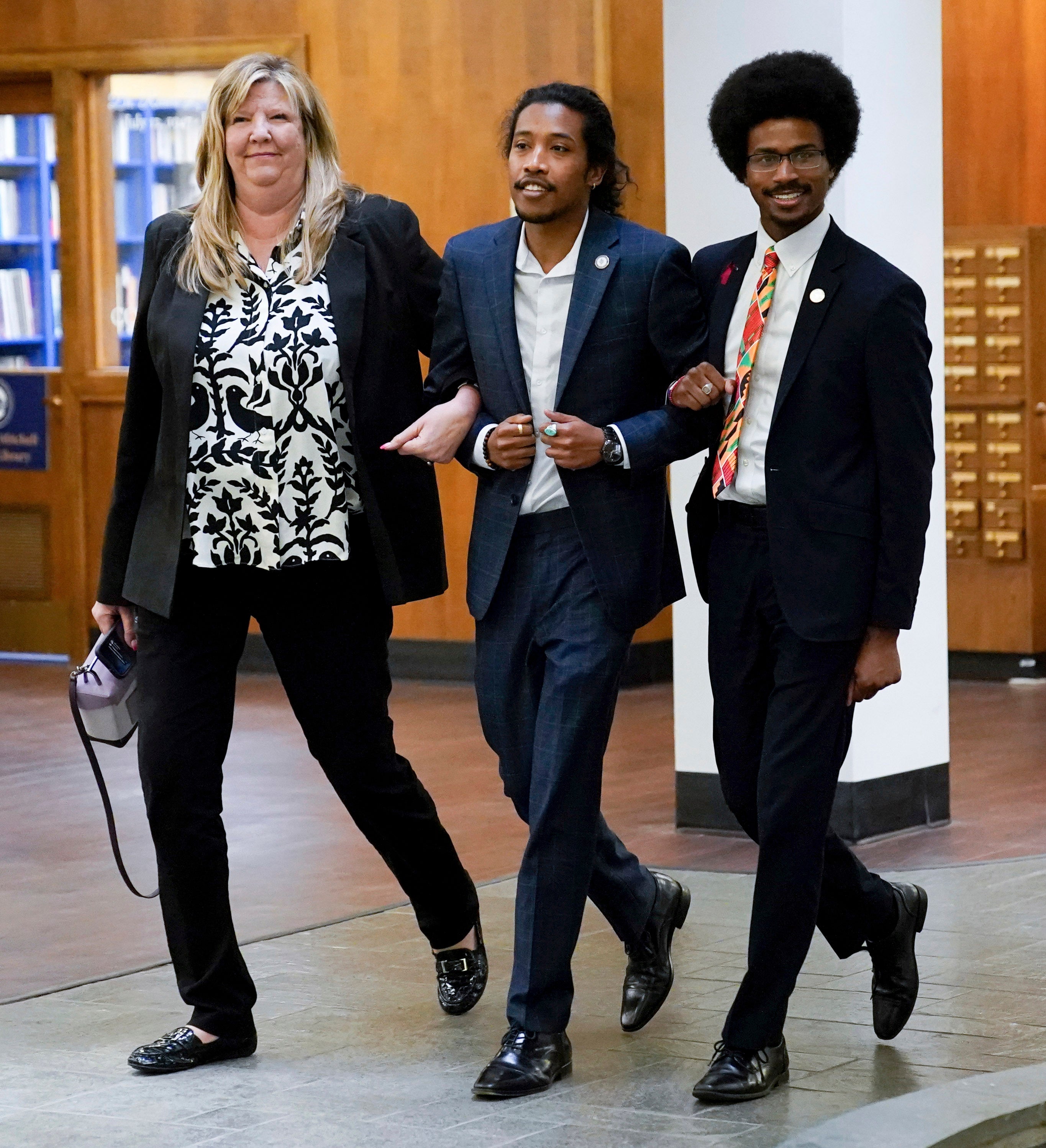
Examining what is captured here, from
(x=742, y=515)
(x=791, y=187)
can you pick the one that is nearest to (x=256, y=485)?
(x=742, y=515)

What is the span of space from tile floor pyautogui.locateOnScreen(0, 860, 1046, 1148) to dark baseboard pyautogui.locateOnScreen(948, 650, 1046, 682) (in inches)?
188

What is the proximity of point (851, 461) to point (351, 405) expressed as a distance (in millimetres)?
990

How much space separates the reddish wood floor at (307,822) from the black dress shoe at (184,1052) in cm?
88

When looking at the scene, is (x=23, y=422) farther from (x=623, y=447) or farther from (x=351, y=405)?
(x=623, y=447)

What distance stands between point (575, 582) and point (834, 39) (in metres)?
2.78

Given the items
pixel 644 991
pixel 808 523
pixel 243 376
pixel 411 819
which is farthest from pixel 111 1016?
pixel 808 523

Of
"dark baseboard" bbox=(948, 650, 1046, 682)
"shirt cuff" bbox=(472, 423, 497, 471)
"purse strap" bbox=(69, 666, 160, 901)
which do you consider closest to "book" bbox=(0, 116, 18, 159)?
"dark baseboard" bbox=(948, 650, 1046, 682)

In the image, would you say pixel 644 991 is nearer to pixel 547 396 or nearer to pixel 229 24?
pixel 547 396

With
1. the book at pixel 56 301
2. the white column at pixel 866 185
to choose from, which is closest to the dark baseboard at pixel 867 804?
the white column at pixel 866 185

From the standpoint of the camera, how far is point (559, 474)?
13.6 feet

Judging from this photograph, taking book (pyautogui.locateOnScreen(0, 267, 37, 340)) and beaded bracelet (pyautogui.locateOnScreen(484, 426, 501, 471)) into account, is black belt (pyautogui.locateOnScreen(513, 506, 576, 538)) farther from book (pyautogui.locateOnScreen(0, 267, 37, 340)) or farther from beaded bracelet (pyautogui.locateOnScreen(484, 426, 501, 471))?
book (pyautogui.locateOnScreen(0, 267, 37, 340))

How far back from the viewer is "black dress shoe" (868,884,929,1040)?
4.36 metres

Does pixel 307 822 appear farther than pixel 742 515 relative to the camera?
Yes

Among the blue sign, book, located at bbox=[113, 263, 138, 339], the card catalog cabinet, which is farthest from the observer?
the blue sign
